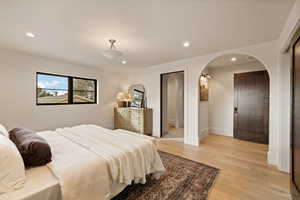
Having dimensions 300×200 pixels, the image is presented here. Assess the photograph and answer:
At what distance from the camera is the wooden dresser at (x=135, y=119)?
4.46 metres

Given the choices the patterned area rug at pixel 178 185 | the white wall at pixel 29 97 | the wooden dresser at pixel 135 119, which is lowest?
the patterned area rug at pixel 178 185

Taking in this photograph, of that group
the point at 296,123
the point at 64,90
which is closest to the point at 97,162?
the point at 296,123

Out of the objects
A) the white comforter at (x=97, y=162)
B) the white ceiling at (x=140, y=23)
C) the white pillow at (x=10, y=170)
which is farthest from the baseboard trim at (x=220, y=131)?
the white pillow at (x=10, y=170)

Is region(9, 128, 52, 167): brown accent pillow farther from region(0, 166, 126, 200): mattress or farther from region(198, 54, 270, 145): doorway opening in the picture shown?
region(198, 54, 270, 145): doorway opening

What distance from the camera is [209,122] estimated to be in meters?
5.03

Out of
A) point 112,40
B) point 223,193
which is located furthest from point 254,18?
point 223,193

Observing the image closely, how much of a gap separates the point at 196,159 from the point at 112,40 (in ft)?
9.62

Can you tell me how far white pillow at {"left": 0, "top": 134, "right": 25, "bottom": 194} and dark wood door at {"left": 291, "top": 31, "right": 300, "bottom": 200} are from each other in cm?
260

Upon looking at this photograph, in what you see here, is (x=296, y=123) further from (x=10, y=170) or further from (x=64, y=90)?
(x=64, y=90)

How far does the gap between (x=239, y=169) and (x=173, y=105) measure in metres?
4.41

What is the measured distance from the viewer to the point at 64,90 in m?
4.16

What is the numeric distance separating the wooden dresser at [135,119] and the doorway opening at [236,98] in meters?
1.70

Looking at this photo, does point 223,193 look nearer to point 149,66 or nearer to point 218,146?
point 218,146

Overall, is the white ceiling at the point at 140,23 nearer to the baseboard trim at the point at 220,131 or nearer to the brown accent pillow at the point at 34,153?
the brown accent pillow at the point at 34,153
